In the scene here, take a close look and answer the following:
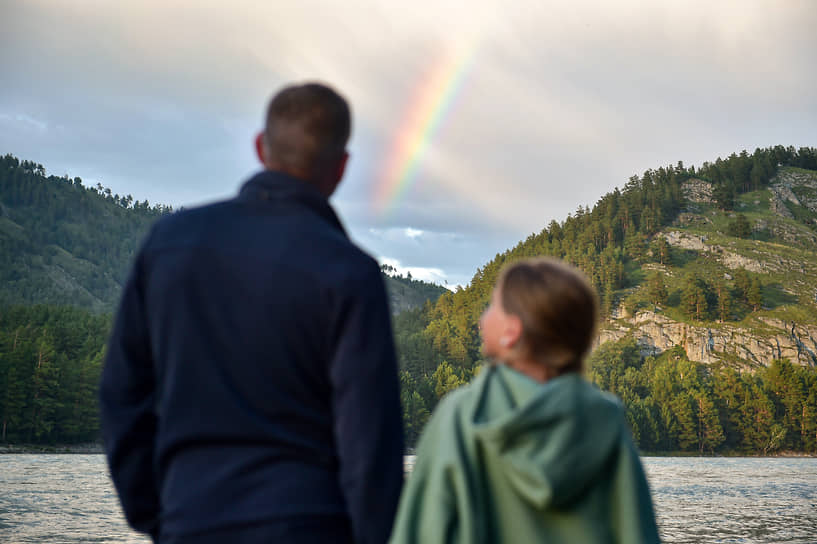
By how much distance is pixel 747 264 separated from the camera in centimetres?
18138

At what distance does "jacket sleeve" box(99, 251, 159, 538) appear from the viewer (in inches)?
95.7

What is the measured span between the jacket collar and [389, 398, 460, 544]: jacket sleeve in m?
0.71

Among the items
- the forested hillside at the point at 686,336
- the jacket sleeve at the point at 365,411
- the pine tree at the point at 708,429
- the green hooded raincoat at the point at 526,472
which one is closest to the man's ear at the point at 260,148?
the jacket sleeve at the point at 365,411

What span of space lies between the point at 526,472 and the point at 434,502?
29cm

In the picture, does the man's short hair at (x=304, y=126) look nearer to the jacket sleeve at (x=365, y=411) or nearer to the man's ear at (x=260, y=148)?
the man's ear at (x=260, y=148)

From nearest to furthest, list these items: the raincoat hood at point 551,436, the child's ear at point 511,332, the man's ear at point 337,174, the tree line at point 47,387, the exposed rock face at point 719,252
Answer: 1. the raincoat hood at point 551,436
2. the child's ear at point 511,332
3. the man's ear at point 337,174
4. the tree line at point 47,387
5. the exposed rock face at point 719,252

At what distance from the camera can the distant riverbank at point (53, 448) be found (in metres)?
83.9

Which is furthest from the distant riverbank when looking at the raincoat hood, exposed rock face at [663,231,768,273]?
exposed rock face at [663,231,768,273]

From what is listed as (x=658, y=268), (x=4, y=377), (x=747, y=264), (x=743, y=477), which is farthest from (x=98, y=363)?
(x=747, y=264)

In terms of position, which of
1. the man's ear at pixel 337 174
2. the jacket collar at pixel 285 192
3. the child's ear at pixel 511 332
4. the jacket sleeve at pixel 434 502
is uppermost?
the man's ear at pixel 337 174

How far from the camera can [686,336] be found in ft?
523

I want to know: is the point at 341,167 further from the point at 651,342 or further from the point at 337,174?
the point at 651,342

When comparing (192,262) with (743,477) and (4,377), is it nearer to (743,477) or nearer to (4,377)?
(743,477)

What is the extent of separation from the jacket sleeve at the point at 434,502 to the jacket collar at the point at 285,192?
0.71 metres
